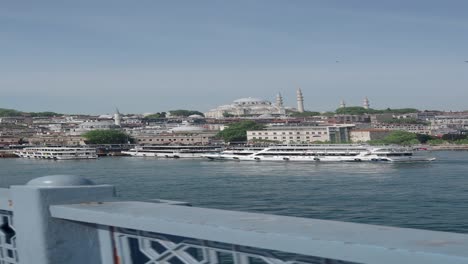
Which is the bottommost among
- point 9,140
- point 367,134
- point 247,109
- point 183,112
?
point 367,134

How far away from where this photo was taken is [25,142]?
26438mm

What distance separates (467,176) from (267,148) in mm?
6949

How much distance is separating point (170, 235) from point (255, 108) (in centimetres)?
4210

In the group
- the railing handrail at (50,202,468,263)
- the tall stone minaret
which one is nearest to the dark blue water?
the railing handrail at (50,202,468,263)

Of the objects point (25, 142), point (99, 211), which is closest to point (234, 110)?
point (25, 142)

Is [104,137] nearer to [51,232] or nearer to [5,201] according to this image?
[5,201]

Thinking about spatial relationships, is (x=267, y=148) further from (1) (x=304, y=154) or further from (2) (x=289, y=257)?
(2) (x=289, y=257)

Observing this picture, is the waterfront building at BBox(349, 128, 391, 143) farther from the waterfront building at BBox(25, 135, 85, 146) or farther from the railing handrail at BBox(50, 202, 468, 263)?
the railing handrail at BBox(50, 202, 468, 263)

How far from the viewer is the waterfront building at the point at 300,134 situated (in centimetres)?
2361

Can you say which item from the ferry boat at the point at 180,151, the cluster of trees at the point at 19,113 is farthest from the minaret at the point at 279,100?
the ferry boat at the point at 180,151

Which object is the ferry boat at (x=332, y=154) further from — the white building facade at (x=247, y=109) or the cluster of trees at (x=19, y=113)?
the cluster of trees at (x=19, y=113)

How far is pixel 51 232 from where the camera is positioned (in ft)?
3.05

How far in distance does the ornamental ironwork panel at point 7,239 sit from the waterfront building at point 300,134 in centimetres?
2230

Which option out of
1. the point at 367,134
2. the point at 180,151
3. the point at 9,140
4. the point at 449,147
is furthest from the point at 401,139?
the point at 9,140
